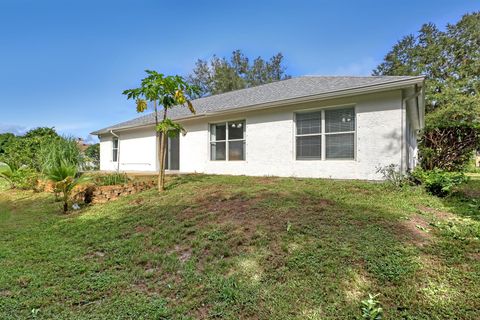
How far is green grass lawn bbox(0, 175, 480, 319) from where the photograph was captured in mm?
2465

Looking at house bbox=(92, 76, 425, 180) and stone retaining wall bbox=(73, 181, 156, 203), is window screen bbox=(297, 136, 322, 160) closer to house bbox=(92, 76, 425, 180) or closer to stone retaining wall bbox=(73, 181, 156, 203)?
house bbox=(92, 76, 425, 180)

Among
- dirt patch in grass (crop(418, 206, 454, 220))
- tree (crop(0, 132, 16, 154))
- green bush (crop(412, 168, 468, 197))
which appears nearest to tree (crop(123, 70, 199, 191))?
dirt patch in grass (crop(418, 206, 454, 220))

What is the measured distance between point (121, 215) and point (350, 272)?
4.76 metres

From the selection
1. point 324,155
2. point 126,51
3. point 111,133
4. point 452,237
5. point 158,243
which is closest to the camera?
point 452,237

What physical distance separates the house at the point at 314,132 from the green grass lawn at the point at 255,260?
211cm

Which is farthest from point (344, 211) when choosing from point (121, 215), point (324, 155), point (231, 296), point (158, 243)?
point (121, 215)

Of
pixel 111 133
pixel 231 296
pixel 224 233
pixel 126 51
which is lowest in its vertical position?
pixel 231 296

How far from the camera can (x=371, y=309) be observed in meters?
2.27

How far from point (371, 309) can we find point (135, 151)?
45.0ft

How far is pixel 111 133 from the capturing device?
49.9 feet

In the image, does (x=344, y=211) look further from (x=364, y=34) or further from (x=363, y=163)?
(x=364, y=34)

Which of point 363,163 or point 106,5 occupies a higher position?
point 106,5

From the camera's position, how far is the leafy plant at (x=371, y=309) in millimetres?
2207

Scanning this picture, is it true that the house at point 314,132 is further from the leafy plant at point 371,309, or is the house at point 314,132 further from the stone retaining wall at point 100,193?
the leafy plant at point 371,309
